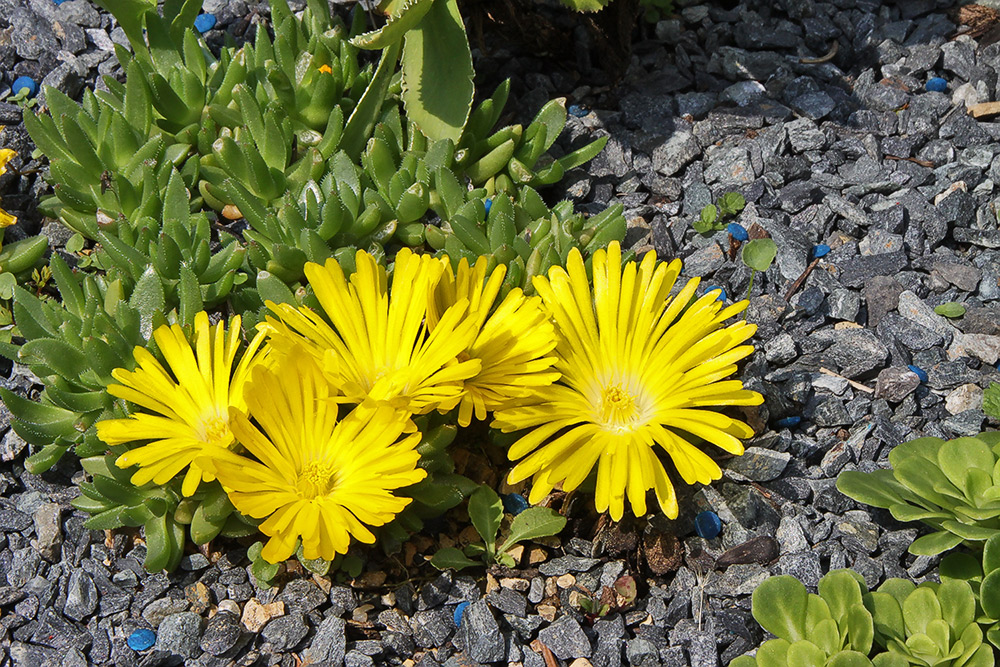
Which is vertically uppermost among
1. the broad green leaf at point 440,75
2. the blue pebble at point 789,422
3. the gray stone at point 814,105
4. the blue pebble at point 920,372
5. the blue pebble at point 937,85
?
the blue pebble at point 937,85

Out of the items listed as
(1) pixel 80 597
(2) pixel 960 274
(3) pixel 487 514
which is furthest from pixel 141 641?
(2) pixel 960 274

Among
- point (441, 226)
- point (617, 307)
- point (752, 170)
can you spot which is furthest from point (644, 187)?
point (617, 307)

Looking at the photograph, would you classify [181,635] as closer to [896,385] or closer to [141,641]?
[141,641]

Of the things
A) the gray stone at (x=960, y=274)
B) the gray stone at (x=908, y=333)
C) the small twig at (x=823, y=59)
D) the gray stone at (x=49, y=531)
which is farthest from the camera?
the small twig at (x=823, y=59)

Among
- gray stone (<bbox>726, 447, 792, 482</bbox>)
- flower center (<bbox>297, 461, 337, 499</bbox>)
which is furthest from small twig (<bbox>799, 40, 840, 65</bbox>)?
flower center (<bbox>297, 461, 337, 499</bbox>)

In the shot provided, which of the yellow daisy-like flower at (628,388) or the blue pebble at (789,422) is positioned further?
the blue pebble at (789,422)

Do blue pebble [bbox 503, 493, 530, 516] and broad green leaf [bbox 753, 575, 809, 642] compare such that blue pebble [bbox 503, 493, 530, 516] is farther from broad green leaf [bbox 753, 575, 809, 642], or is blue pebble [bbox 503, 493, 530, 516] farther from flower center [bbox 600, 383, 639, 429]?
broad green leaf [bbox 753, 575, 809, 642]

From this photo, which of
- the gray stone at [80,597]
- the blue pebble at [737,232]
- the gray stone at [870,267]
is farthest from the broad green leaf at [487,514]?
the gray stone at [870,267]

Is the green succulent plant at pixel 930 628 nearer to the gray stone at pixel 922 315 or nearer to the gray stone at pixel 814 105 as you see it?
the gray stone at pixel 922 315
